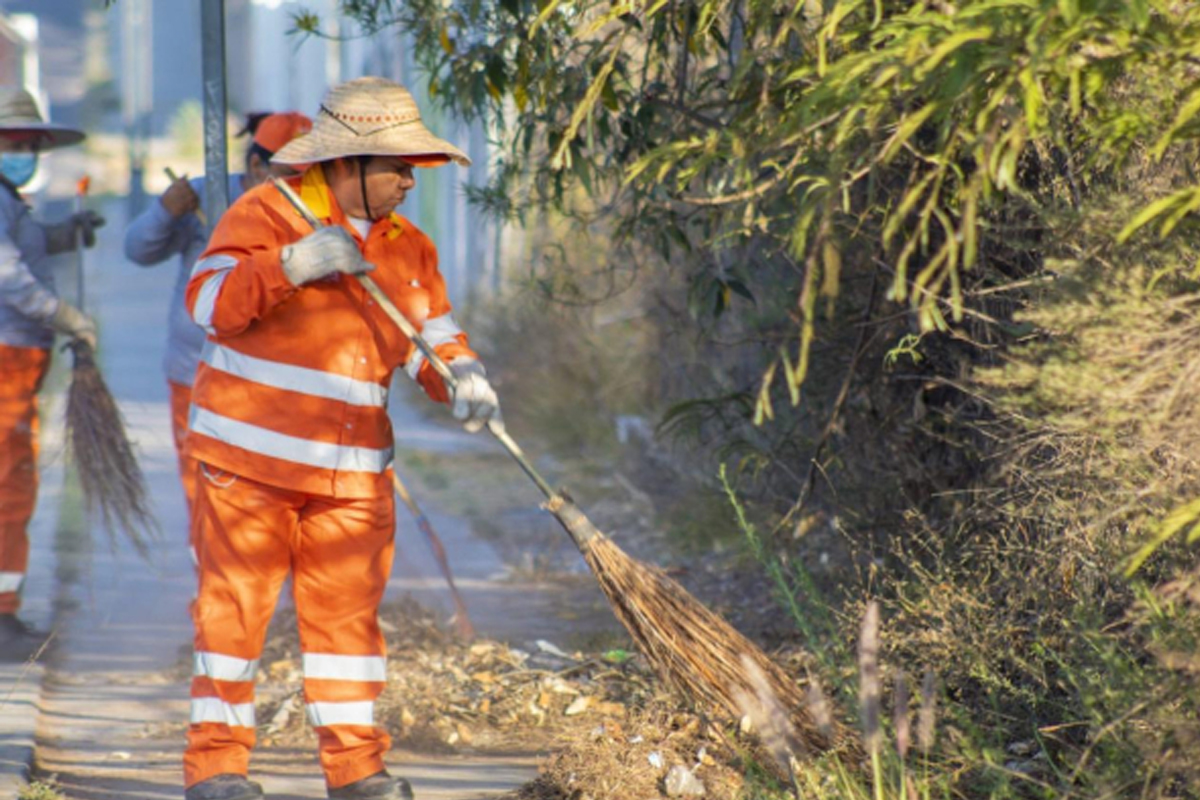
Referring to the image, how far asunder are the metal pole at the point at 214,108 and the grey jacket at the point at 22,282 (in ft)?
3.29

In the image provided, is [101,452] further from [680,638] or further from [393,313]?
[680,638]

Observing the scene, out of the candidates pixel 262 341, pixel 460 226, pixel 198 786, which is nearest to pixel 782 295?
pixel 262 341

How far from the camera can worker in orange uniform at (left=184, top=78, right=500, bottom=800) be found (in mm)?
3973

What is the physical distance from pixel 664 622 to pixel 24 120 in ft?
11.4

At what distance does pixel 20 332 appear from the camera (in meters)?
6.00

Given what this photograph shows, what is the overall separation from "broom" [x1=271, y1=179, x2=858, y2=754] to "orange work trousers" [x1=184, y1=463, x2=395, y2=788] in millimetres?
454

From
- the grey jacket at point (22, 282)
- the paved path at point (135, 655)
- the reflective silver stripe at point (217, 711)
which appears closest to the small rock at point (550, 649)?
the paved path at point (135, 655)

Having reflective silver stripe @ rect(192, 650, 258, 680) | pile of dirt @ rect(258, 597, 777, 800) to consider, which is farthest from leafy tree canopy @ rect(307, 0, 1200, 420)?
reflective silver stripe @ rect(192, 650, 258, 680)

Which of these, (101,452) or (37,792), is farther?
(101,452)

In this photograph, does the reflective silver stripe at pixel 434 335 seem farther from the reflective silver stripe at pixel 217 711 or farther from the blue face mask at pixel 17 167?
the blue face mask at pixel 17 167

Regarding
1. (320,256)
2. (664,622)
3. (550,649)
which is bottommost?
(550,649)

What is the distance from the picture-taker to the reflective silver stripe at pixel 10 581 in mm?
5941

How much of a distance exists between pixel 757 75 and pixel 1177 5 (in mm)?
1237

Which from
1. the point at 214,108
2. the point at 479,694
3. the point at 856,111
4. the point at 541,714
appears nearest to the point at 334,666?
the point at 541,714
